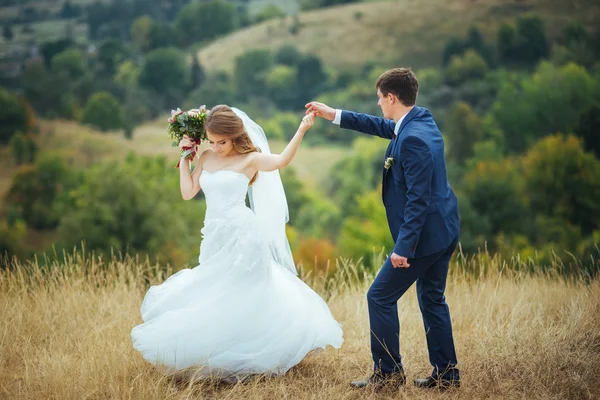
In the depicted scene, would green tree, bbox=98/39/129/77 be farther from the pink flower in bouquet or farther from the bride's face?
the bride's face

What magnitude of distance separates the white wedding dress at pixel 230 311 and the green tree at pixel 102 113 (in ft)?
228

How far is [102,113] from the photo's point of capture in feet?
234

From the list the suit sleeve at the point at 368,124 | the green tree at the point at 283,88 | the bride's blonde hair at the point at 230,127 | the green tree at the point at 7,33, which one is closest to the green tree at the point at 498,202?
the suit sleeve at the point at 368,124

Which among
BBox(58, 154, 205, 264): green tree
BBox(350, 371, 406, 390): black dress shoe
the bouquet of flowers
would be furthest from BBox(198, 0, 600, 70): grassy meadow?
BBox(350, 371, 406, 390): black dress shoe

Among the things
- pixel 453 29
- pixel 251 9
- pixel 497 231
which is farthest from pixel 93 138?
pixel 497 231

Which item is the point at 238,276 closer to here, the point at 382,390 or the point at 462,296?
the point at 382,390

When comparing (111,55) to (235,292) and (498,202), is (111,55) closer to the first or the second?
(498,202)

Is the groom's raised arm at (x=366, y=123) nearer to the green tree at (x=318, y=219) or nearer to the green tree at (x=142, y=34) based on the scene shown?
the green tree at (x=318, y=219)

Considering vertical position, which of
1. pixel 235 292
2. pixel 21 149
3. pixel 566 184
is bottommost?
pixel 566 184

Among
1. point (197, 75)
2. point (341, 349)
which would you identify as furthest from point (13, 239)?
point (341, 349)

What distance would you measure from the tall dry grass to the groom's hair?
1822 millimetres

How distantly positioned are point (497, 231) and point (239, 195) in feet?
122

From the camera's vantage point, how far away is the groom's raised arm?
14.5 ft

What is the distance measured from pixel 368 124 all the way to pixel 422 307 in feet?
4.20
